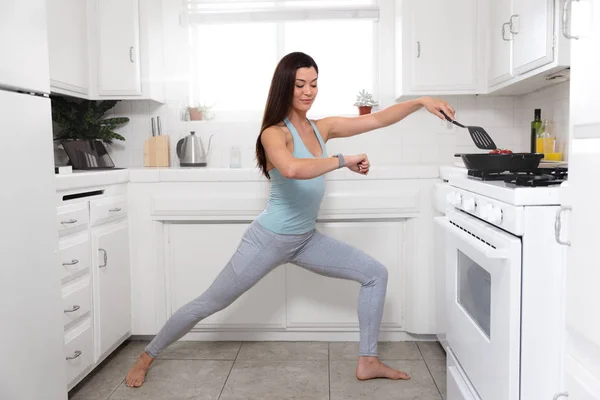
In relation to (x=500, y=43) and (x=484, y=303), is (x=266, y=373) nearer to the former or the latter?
(x=484, y=303)

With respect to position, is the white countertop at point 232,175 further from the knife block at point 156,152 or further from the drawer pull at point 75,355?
the drawer pull at point 75,355

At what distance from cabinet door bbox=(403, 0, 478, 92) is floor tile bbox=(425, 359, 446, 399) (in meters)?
1.51

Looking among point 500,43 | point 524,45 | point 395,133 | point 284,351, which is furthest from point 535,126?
point 284,351

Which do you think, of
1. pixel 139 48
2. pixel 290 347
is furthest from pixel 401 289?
pixel 139 48

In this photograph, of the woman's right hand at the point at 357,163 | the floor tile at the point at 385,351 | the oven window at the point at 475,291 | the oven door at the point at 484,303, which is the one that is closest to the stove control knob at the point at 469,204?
the oven door at the point at 484,303

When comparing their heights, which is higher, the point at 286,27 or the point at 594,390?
the point at 286,27

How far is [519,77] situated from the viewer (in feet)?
9.06

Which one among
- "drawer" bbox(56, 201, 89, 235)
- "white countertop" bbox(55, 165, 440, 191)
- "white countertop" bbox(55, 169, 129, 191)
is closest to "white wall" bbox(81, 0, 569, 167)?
"white countertop" bbox(55, 165, 440, 191)

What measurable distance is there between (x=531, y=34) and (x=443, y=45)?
0.80m

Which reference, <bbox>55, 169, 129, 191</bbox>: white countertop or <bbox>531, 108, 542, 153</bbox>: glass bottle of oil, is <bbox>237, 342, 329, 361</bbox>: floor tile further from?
<bbox>531, 108, 542, 153</bbox>: glass bottle of oil

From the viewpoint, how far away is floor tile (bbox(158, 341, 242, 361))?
9.59 ft

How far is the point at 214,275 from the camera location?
3080 millimetres

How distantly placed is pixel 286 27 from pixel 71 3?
4.25 ft

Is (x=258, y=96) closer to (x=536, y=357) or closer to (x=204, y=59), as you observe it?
(x=204, y=59)
